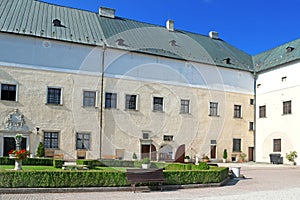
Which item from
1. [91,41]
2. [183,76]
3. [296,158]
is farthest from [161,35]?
[296,158]

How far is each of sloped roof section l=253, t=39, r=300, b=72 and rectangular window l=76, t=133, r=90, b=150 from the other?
16845 millimetres

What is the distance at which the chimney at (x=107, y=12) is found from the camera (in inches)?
1152

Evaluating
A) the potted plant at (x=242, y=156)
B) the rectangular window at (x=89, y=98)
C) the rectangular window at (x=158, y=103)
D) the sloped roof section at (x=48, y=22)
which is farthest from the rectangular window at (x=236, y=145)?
the sloped roof section at (x=48, y=22)

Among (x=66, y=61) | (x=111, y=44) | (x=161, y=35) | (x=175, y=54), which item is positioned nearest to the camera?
(x=66, y=61)

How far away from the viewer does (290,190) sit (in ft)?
37.6

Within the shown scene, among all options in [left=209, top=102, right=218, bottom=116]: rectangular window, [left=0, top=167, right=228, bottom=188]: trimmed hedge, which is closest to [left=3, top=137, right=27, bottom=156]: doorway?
[left=0, top=167, right=228, bottom=188]: trimmed hedge

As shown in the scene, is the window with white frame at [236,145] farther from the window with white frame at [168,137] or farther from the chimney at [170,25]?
the chimney at [170,25]

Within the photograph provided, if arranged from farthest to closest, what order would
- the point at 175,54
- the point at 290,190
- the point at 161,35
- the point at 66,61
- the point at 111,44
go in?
the point at 161,35
the point at 175,54
the point at 111,44
the point at 66,61
the point at 290,190

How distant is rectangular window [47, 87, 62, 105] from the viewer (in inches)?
901

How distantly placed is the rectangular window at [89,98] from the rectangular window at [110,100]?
0.91 m

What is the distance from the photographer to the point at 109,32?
27.0m

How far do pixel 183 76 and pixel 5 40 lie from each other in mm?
13640

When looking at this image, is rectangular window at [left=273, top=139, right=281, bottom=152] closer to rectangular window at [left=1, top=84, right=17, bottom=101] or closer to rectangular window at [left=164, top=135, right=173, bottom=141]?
rectangular window at [left=164, top=135, right=173, bottom=141]

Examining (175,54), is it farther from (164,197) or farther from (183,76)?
(164,197)
